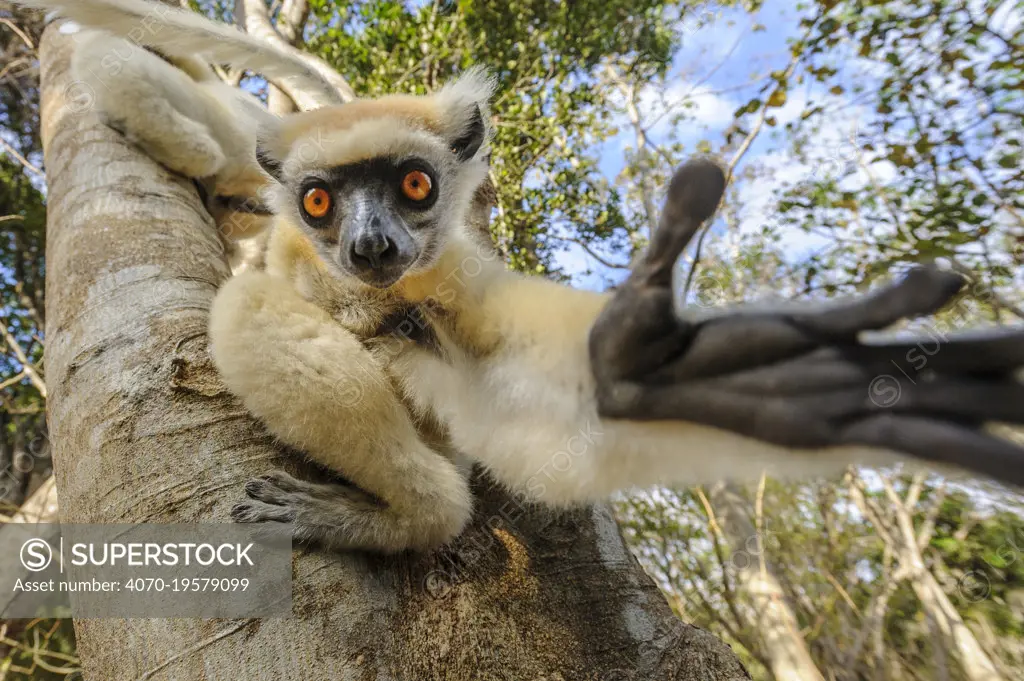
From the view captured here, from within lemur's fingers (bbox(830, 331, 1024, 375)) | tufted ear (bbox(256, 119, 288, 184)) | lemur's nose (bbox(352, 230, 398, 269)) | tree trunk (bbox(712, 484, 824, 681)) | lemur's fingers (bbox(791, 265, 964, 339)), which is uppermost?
tufted ear (bbox(256, 119, 288, 184))

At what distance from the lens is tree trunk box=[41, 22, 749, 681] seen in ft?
4.02

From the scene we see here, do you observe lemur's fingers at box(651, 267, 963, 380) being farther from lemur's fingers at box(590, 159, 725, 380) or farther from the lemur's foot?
the lemur's foot

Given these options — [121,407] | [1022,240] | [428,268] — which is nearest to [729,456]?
[428,268]

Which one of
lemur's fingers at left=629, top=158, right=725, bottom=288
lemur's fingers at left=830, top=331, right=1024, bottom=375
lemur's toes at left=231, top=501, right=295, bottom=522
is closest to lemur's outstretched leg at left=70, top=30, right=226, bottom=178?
A: lemur's toes at left=231, top=501, right=295, bottom=522

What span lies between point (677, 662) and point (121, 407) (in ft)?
5.91

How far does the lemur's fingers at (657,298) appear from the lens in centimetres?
117

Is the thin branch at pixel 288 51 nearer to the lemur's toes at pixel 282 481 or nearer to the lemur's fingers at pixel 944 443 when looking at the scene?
the lemur's toes at pixel 282 481

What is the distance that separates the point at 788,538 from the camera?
7.35 m

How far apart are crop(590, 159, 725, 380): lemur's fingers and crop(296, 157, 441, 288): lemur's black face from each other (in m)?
0.81

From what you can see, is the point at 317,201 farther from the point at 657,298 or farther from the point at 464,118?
the point at 657,298

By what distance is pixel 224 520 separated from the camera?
139cm

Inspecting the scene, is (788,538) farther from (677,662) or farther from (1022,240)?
(677,662)

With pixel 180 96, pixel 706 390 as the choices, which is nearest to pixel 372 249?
pixel 706 390

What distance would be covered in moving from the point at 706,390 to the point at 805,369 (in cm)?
20
